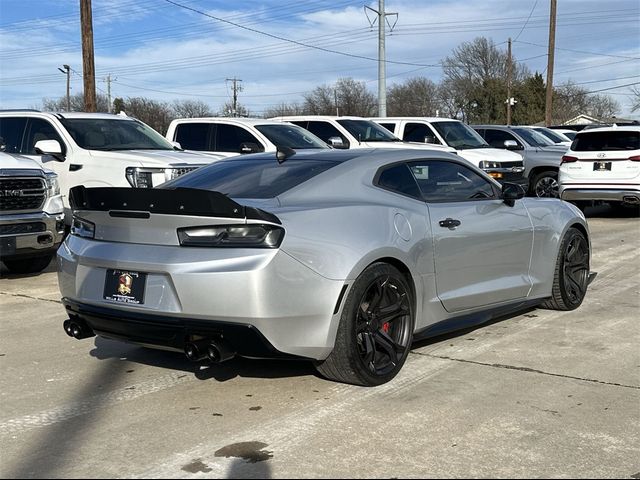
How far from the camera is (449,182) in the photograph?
573 centimetres

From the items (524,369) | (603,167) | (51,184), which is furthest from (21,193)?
(603,167)

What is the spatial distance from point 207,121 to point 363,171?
860cm

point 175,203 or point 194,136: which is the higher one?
point 194,136

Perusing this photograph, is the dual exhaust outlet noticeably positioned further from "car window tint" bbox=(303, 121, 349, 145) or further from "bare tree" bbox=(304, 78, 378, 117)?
"bare tree" bbox=(304, 78, 378, 117)

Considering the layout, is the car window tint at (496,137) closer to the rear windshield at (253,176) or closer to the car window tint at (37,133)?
the car window tint at (37,133)

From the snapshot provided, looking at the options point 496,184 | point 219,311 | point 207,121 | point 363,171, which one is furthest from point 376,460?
point 207,121

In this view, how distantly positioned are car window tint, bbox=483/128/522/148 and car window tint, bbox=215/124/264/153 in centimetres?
788

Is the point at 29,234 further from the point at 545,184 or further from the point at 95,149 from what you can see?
the point at 545,184

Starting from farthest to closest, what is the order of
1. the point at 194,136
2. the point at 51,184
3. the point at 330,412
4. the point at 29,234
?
the point at 194,136 → the point at 51,184 → the point at 29,234 → the point at 330,412

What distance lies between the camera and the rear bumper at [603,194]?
1409 centimetres

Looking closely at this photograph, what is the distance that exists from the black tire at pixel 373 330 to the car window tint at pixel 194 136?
8792 millimetres

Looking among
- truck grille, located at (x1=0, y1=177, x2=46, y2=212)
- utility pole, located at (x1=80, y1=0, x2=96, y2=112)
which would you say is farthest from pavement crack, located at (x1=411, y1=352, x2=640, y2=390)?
utility pole, located at (x1=80, y1=0, x2=96, y2=112)

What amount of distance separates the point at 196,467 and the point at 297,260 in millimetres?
1264

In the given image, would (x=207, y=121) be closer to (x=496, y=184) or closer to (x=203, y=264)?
(x=496, y=184)
